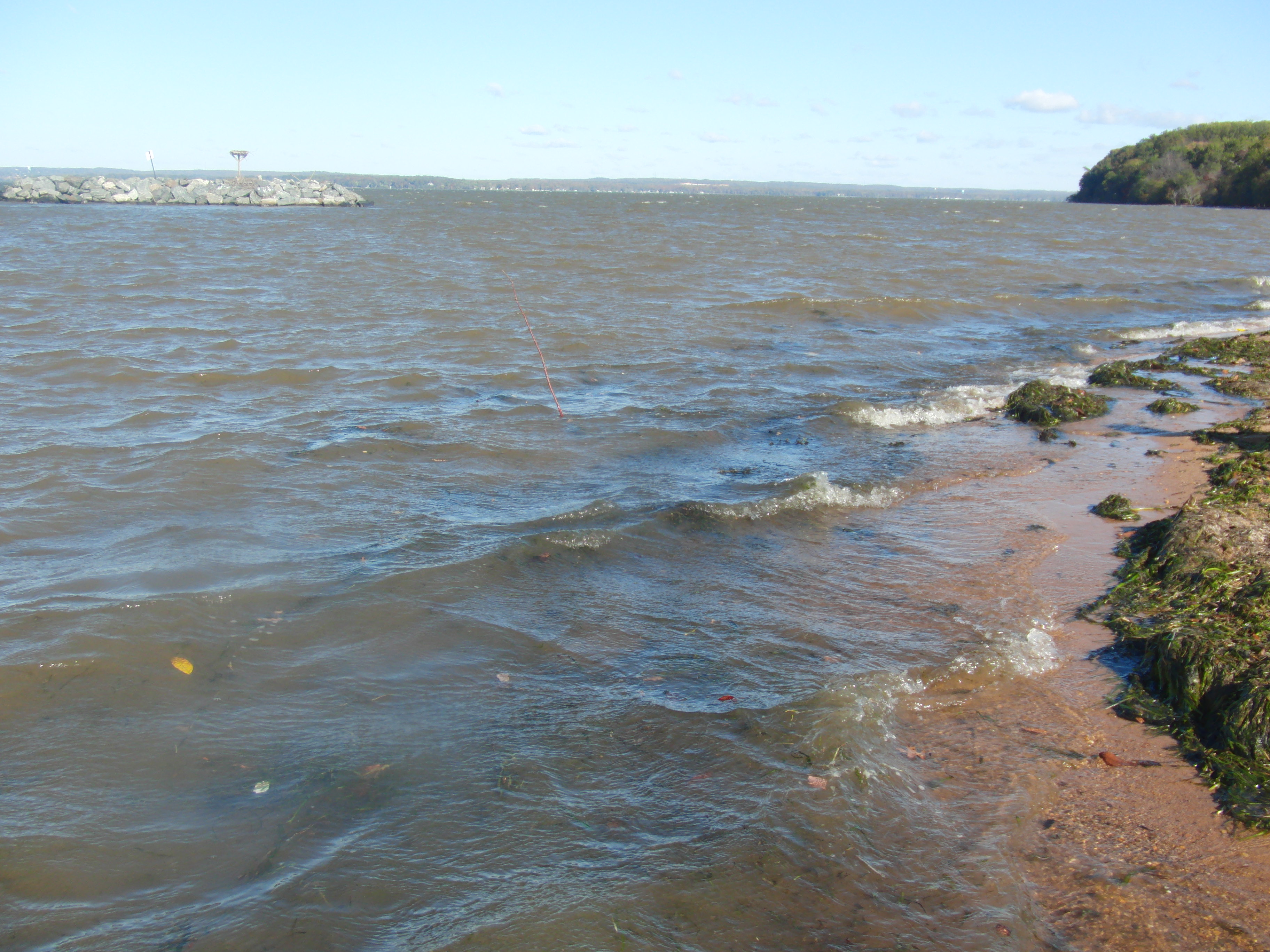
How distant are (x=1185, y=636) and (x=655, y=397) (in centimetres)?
641

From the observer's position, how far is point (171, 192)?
52.2m

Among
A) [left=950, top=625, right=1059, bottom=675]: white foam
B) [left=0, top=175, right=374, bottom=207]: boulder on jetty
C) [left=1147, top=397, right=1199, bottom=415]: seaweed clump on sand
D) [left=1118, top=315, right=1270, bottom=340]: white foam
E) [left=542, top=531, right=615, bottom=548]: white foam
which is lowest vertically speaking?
[left=950, top=625, right=1059, bottom=675]: white foam

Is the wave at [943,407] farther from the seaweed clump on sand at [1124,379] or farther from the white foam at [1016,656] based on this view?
the white foam at [1016,656]

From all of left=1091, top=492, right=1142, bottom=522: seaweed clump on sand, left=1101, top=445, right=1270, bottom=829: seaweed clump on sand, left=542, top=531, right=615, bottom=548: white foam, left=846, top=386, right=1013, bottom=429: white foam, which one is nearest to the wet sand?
left=1101, top=445, right=1270, bottom=829: seaweed clump on sand

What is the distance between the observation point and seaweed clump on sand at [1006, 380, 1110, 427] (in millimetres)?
8359

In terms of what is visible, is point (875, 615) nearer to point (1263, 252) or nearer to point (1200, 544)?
point (1200, 544)

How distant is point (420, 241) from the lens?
1059 inches

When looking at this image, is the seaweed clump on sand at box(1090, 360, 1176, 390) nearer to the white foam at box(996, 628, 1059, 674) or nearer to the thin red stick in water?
the thin red stick in water

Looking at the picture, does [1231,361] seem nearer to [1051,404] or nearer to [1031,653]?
[1051,404]

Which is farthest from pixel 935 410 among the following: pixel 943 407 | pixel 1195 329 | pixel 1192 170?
pixel 1192 170

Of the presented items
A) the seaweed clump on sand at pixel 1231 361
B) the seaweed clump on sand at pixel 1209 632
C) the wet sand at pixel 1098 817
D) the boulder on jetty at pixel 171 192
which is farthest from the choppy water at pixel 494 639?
the boulder on jetty at pixel 171 192

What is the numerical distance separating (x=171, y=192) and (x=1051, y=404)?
59.6 m

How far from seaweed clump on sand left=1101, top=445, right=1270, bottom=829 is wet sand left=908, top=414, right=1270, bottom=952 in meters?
0.11

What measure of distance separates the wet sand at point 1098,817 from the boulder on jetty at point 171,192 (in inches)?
2338
